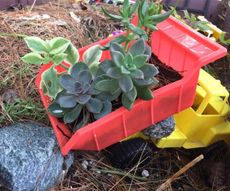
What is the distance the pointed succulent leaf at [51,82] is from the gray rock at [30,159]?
18 centimetres

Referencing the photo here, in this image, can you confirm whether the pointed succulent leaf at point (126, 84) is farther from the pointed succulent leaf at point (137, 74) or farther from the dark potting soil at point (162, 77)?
the dark potting soil at point (162, 77)

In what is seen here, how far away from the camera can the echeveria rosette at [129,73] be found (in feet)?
4.28

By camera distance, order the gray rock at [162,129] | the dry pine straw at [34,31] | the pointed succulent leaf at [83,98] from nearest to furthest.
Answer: the pointed succulent leaf at [83,98] → the gray rock at [162,129] → the dry pine straw at [34,31]

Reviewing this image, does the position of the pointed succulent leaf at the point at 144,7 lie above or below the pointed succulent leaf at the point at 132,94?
above

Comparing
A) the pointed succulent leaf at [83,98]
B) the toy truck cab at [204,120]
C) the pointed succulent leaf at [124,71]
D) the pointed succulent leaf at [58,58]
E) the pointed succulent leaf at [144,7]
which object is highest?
the pointed succulent leaf at [144,7]

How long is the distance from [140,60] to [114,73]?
10cm

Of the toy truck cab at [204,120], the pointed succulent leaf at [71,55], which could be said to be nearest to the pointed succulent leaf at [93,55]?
the pointed succulent leaf at [71,55]

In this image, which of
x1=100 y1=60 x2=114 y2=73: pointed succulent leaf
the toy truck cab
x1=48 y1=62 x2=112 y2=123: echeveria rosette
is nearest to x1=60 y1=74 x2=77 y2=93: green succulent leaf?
x1=48 y1=62 x2=112 y2=123: echeveria rosette

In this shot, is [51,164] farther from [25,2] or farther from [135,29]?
[25,2]

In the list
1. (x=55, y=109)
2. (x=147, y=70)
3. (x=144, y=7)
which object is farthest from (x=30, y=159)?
(x=144, y=7)

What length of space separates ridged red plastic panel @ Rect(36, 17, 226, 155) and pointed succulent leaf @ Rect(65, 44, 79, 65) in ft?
0.53

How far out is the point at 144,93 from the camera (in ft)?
4.64

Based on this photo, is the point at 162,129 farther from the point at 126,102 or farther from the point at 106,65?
the point at 106,65

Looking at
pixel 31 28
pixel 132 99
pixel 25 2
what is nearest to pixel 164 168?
pixel 132 99
